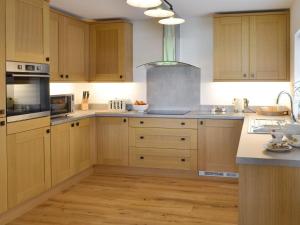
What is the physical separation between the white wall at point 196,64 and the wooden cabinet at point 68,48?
1.08 feet

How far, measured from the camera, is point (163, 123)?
508 centimetres

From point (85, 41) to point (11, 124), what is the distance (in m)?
2.36

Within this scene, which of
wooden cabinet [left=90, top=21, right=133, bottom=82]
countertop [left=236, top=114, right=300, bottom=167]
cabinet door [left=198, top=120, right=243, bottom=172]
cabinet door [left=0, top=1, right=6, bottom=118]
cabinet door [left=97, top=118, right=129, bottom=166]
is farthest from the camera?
wooden cabinet [left=90, top=21, right=133, bottom=82]

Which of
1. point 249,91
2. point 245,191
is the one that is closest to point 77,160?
point 249,91

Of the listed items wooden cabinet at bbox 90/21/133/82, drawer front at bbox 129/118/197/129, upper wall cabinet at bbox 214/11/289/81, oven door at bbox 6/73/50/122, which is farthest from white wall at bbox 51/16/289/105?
oven door at bbox 6/73/50/122

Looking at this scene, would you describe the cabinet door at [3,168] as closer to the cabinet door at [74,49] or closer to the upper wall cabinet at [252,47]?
the cabinet door at [74,49]

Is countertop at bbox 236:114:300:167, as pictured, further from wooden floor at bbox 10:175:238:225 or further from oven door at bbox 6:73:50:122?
oven door at bbox 6:73:50:122

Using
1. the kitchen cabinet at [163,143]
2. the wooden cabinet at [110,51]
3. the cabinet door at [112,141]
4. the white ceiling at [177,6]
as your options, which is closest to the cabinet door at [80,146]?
the cabinet door at [112,141]

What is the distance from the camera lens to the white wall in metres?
5.31

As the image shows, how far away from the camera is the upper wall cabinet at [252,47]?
491 cm

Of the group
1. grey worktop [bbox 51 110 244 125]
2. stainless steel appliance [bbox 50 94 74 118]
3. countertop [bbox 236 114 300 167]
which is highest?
stainless steel appliance [bbox 50 94 74 118]

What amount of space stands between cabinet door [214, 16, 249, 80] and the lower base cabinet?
1.97m

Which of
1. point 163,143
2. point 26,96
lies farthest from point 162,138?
point 26,96

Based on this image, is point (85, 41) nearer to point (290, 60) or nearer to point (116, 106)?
point (116, 106)
